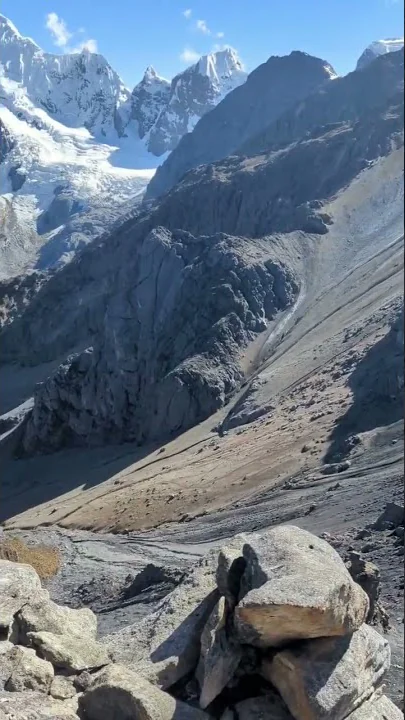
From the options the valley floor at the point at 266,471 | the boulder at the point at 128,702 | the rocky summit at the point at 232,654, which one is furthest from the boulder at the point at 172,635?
the valley floor at the point at 266,471

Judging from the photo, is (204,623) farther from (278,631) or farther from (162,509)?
(162,509)

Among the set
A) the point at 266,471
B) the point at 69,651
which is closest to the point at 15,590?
the point at 69,651

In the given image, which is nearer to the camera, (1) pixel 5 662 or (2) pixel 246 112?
(1) pixel 5 662

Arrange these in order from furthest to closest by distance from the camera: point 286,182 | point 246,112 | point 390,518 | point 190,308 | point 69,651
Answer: point 246,112, point 286,182, point 190,308, point 390,518, point 69,651

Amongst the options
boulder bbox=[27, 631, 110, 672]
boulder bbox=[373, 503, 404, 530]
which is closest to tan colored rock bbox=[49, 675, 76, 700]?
boulder bbox=[27, 631, 110, 672]

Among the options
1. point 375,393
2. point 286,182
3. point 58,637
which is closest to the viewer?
point 58,637

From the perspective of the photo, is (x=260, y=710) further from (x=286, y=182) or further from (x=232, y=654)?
(x=286, y=182)

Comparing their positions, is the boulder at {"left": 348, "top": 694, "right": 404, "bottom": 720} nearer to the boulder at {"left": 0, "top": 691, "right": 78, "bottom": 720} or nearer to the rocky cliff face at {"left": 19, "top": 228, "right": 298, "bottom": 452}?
the boulder at {"left": 0, "top": 691, "right": 78, "bottom": 720}
